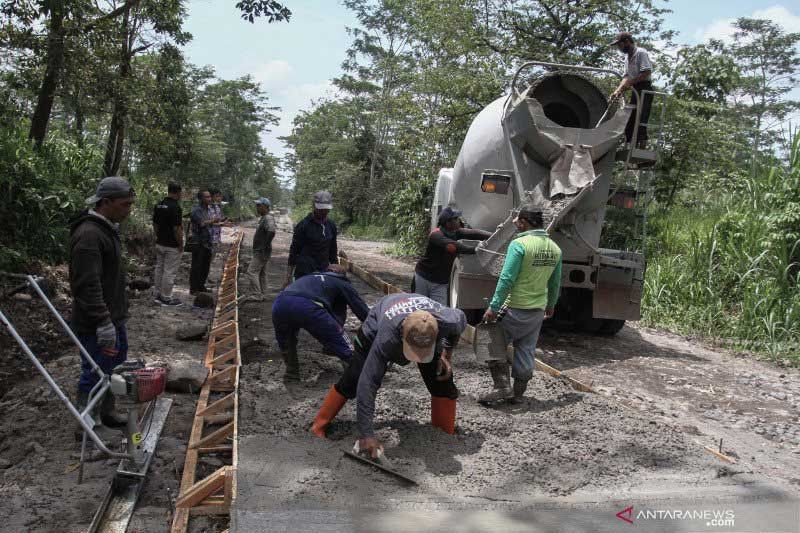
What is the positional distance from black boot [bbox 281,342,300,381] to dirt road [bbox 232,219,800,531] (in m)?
0.10

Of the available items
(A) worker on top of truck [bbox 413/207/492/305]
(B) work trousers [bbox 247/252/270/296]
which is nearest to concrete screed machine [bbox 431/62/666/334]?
(A) worker on top of truck [bbox 413/207/492/305]

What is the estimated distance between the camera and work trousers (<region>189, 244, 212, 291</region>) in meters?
9.26

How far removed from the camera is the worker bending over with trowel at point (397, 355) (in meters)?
3.67

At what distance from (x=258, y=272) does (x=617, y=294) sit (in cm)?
533

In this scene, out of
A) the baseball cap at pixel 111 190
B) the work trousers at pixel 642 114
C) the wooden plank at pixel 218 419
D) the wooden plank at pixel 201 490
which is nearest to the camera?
the wooden plank at pixel 201 490

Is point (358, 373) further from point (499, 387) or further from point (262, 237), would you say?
point (262, 237)

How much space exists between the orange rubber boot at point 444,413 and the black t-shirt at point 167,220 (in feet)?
17.4

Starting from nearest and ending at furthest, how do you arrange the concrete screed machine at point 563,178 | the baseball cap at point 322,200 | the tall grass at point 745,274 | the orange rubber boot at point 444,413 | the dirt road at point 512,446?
the dirt road at point 512,446
the orange rubber boot at point 444,413
the baseball cap at point 322,200
the concrete screed machine at point 563,178
the tall grass at point 745,274

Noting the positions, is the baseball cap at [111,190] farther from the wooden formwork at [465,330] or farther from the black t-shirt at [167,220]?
the black t-shirt at [167,220]

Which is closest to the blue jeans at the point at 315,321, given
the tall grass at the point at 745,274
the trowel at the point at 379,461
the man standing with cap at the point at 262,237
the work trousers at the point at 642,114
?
the trowel at the point at 379,461

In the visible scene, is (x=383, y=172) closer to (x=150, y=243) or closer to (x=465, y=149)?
(x=150, y=243)

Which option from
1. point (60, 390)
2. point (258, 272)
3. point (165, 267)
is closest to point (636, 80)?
point (258, 272)

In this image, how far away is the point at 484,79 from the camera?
13.5 meters

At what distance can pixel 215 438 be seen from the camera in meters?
4.18
